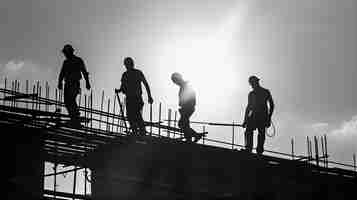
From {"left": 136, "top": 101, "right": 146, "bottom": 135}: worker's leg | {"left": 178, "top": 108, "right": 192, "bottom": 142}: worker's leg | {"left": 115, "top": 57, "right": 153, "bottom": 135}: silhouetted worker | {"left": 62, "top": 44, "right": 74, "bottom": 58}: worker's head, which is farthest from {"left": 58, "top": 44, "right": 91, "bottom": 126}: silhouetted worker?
{"left": 178, "top": 108, "right": 192, "bottom": 142}: worker's leg

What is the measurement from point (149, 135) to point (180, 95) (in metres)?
1.91

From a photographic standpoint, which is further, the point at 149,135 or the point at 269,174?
the point at 269,174

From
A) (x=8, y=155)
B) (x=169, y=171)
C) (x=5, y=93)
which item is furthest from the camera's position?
(x=169, y=171)

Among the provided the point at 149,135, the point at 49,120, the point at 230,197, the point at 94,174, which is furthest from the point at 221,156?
the point at 49,120

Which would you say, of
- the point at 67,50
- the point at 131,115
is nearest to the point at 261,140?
the point at 131,115

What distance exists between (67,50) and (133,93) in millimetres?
2021

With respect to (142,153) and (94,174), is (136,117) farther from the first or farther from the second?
(94,174)

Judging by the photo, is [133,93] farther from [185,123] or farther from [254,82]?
[254,82]

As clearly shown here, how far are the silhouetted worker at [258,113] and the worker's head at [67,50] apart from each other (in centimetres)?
549

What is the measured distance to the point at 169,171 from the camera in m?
19.7

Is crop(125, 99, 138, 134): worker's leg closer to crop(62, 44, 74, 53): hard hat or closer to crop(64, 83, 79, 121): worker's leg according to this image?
crop(64, 83, 79, 121): worker's leg

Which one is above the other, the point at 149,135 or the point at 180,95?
the point at 180,95

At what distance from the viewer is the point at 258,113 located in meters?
20.3

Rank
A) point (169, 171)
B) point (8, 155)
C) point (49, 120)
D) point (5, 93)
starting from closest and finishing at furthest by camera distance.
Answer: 1. point (49, 120)
2. point (8, 155)
3. point (5, 93)
4. point (169, 171)
